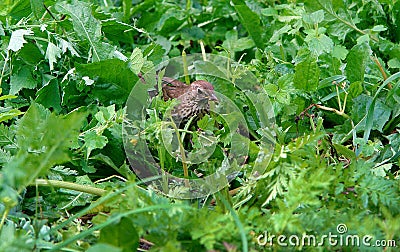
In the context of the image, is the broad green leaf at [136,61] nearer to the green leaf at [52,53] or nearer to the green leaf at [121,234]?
the green leaf at [52,53]

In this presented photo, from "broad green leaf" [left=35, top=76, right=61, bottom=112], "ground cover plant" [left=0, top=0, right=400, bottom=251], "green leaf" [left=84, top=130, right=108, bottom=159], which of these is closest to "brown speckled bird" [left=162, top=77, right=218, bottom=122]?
"ground cover plant" [left=0, top=0, right=400, bottom=251]

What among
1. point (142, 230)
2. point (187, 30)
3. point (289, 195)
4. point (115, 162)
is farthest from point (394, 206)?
point (187, 30)

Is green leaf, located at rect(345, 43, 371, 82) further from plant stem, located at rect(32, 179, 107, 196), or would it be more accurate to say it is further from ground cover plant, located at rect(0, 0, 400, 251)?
plant stem, located at rect(32, 179, 107, 196)

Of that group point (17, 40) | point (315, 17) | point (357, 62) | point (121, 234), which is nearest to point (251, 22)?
point (315, 17)

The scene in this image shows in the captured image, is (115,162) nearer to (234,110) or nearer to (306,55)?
(234,110)

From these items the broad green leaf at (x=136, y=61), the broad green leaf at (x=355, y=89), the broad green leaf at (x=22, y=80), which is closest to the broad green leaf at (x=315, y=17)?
the broad green leaf at (x=355, y=89)
